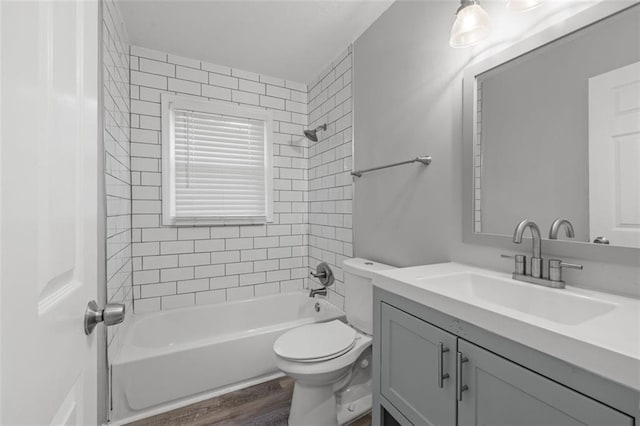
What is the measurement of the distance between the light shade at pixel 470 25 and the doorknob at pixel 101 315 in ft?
4.95

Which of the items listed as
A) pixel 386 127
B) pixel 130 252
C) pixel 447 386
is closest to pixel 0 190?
pixel 447 386

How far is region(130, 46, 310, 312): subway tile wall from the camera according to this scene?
2.31m

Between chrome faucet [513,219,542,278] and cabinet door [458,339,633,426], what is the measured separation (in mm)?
428

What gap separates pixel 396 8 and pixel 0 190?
209 centimetres

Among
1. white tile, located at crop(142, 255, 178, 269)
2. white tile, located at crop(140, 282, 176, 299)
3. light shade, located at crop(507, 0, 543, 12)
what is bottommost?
white tile, located at crop(140, 282, 176, 299)

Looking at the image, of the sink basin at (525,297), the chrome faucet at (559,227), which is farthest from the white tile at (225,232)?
the chrome faucet at (559,227)

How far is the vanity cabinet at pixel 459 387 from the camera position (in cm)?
65

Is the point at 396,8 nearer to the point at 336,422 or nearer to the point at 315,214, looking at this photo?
the point at 315,214

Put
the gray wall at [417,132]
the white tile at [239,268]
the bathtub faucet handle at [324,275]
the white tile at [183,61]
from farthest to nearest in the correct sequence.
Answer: the white tile at [239,268], the bathtub faucet handle at [324,275], the white tile at [183,61], the gray wall at [417,132]

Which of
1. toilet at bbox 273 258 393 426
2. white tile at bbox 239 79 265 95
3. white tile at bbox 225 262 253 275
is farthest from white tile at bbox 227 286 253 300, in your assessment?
white tile at bbox 239 79 265 95

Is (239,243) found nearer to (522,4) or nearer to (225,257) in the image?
(225,257)

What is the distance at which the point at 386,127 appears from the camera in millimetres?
1893

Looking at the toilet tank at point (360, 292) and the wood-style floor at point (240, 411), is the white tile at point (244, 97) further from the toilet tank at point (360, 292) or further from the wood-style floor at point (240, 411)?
the wood-style floor at point (240, 411)

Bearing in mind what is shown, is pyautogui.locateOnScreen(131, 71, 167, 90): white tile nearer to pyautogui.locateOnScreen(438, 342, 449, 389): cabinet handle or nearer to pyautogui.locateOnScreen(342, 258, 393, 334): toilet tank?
pyautogui.locateOnScreen(342, 258, 393, 334): toilet tank
